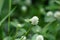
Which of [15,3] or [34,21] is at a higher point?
[15,3]

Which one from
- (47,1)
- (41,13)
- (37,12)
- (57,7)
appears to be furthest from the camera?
(47,1)

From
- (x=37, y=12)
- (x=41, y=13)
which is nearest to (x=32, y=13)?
(x=37, y=12)

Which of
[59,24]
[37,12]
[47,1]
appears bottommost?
[59,24]

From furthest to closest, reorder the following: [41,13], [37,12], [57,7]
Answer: [37,12]
[41,13]
[57,7]

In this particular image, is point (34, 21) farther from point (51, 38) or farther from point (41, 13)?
point (41, 13)

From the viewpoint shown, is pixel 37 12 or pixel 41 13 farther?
pixel 37 12

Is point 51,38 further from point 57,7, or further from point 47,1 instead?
point 47,1

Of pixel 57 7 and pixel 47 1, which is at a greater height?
pixel 47 1

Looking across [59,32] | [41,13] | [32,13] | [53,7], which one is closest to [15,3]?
[32,13]

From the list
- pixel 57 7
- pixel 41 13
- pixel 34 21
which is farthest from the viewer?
pixel 41 13
